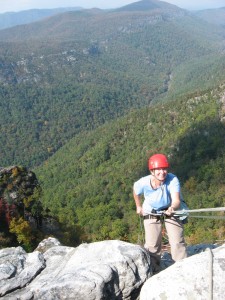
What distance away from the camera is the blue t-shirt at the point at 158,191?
368 inches

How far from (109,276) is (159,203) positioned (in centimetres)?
226

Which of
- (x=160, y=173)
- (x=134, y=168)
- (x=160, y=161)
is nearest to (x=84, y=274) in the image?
(x=160, y=173)

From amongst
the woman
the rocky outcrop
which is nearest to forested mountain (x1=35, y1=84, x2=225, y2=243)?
the rocky outcrop

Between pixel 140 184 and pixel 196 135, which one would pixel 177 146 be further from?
pixel 140 184

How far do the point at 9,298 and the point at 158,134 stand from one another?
127318 mm

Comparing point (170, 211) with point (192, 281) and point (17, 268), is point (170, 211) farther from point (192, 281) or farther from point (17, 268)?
point (17, 268)

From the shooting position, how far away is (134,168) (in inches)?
4247

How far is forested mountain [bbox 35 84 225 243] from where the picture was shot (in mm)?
68312

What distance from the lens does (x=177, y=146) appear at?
10831 centimetres

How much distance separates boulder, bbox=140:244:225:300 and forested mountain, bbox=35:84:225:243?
29.2 meters

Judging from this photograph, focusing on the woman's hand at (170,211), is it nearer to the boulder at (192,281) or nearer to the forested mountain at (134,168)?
the boulder at (192,281)

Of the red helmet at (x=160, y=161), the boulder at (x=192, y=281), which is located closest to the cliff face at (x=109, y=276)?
the boulder at (x=192, y=281)

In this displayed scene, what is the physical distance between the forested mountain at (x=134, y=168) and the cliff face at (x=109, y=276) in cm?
2690

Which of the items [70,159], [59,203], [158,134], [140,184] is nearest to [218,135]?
[158,134]
